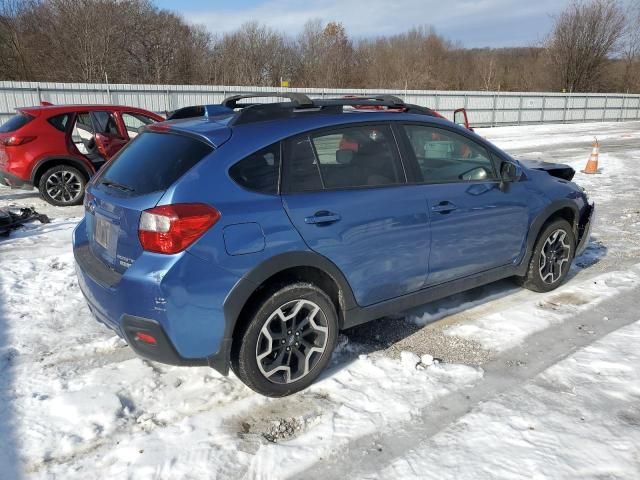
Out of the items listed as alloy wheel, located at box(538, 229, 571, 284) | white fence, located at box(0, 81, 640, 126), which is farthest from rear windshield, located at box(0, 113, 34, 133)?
white fence, located at box(0, 81, 640, 126)

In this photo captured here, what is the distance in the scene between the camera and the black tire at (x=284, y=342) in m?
2.92

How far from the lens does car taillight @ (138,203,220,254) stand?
8.66 ft

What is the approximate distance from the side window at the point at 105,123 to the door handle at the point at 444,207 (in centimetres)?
689

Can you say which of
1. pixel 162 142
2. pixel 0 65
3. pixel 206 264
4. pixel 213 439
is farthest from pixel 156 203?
pixel 0 65

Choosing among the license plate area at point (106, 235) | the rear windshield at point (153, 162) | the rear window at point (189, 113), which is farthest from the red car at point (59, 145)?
the license plate area at point (106, 235)

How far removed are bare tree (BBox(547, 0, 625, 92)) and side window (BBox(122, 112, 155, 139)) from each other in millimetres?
43842

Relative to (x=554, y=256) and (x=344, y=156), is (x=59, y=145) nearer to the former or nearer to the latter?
(x=344, y=156)

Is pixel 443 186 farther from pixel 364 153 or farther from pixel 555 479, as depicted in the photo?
pixel 555 479

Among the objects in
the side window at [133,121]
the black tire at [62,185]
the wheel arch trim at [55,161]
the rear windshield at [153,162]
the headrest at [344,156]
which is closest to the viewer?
the rear windshield at [153,162]

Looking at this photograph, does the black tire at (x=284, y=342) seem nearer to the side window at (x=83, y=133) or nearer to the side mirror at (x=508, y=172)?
the side mirror at (x=508, y=172)

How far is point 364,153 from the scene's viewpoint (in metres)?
3.42

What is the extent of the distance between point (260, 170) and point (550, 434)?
219cm

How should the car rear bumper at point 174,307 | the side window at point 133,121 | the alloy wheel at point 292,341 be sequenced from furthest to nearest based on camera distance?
1. the side window at point 133,121
2. the alloy wheel at point 292,341
3. the car rear bumper at point 174,307

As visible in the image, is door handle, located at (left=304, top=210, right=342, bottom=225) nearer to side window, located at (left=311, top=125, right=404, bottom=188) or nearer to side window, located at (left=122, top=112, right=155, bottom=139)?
side window, located at (left=311, top=125, right=404, bottom=188)
